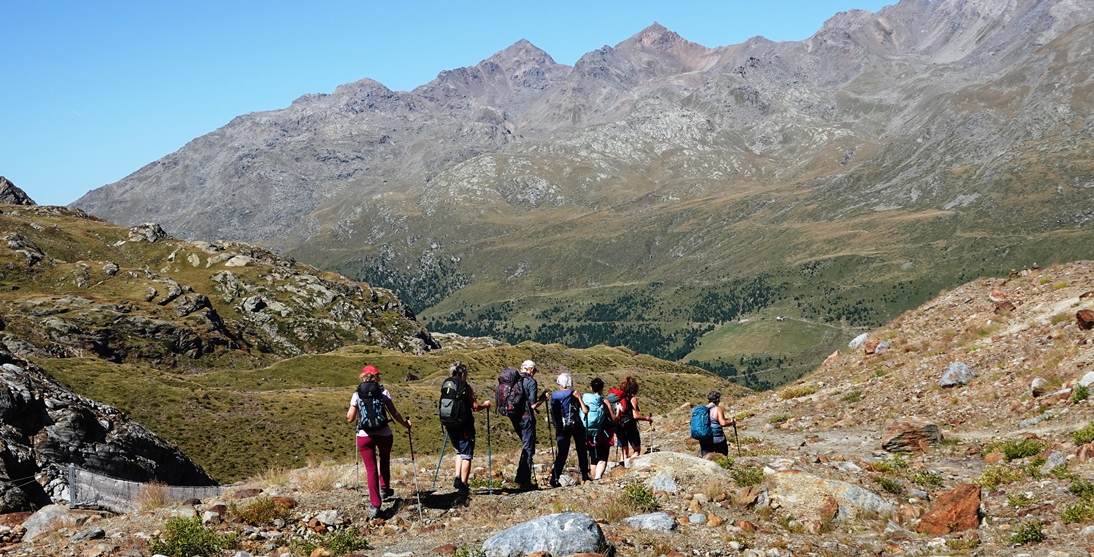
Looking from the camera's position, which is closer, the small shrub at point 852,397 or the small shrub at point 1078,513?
the small shrub at point 1078,513

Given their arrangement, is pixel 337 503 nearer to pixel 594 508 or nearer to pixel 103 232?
pixel 594 508

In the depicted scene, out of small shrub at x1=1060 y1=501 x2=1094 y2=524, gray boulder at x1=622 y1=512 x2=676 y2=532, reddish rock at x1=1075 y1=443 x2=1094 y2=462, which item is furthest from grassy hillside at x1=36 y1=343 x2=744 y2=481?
small shrub at x1=1060 y1=501 x2=1094 y2=524

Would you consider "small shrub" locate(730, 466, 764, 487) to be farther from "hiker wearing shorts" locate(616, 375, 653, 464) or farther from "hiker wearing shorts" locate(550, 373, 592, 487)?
"hiker wearing shorts" locate(550, 373, 592, 487)

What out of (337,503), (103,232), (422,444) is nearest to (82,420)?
(337,503)

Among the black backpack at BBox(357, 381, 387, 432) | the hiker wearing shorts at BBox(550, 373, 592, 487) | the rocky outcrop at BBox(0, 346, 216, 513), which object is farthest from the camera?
the rocky outcrop at BBox(0, 346, 216, 513)

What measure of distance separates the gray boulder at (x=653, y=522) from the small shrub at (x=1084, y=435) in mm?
12167

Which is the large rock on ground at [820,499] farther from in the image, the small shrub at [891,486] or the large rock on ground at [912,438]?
the large rock on ground at [912,438]

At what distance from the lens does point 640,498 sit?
16688mm

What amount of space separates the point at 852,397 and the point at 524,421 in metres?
18.8

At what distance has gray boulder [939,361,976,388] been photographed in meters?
28.7

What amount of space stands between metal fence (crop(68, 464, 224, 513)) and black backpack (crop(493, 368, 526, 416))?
9.16m

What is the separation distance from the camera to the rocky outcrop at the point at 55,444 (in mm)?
23281

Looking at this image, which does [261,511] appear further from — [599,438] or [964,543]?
[964,543]

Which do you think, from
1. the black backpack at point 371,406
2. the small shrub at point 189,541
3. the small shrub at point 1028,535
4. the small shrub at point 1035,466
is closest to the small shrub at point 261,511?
the small shrub at point 189,541
